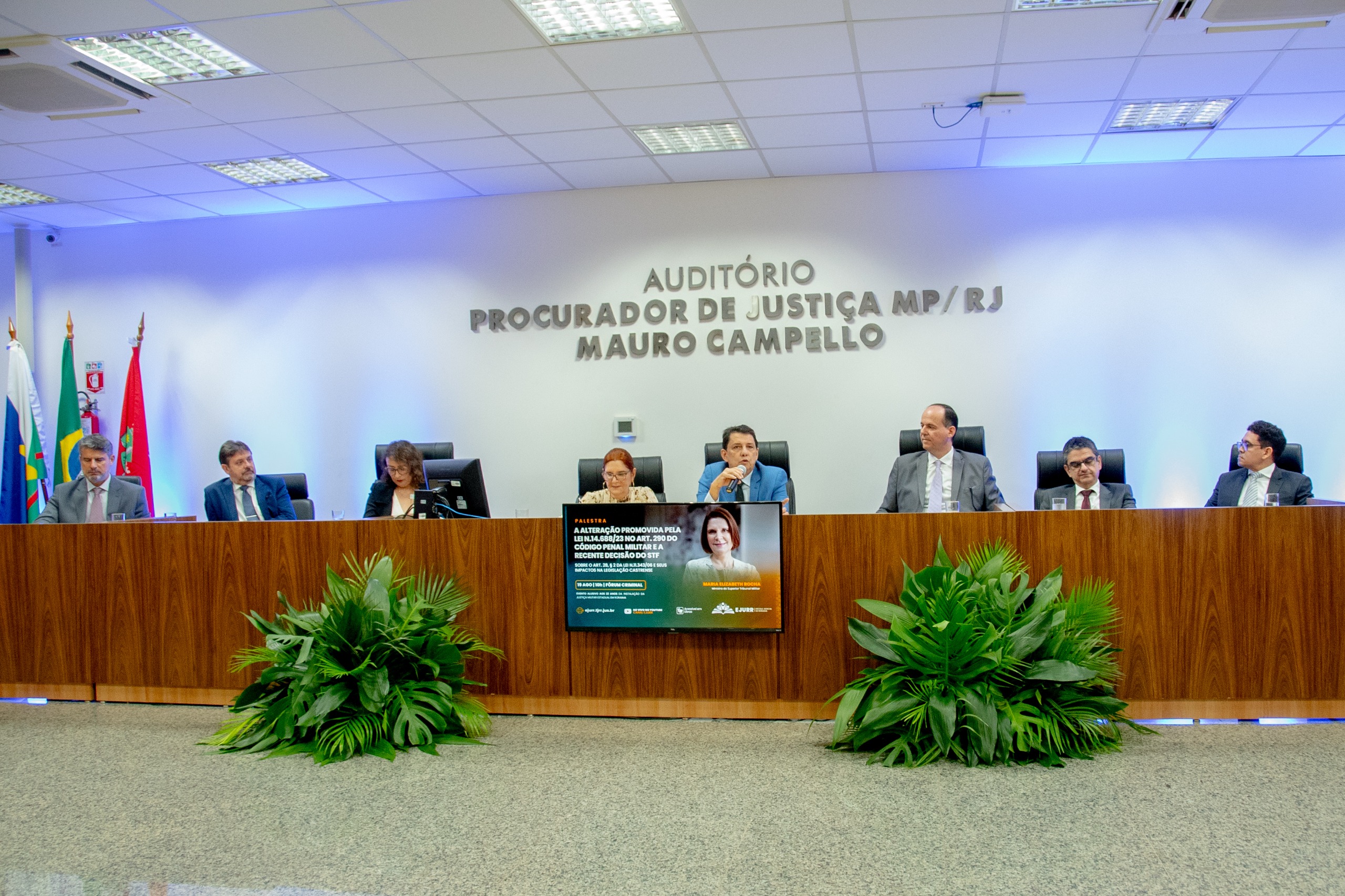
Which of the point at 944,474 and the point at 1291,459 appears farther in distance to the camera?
the point at 1291,459

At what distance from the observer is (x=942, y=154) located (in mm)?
6258

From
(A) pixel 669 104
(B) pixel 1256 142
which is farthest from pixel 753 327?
(B) pixel 1256 142

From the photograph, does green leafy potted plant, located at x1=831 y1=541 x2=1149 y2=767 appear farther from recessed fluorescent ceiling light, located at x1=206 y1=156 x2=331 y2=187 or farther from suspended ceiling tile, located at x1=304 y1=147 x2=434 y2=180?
recessed fluorescent ceiling light, located at x1=206 y1=156 x2=331 y2=187

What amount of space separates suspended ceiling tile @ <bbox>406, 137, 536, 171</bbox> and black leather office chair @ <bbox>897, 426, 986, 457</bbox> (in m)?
2.98

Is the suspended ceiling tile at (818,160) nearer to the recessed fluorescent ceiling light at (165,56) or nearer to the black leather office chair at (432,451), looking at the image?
the black leather office chair at (432,451)

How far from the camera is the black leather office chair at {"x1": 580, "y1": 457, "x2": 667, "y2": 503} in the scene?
5.45 metres

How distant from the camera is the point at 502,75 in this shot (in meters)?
4.89

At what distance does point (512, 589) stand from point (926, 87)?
343 cm

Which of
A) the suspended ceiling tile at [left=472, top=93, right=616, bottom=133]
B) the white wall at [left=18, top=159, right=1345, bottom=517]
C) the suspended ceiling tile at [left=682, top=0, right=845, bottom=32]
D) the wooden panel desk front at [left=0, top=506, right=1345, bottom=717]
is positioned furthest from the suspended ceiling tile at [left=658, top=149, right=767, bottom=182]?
the wooden panel desk front at [left=0, top=506, right=1345, bottom=717]

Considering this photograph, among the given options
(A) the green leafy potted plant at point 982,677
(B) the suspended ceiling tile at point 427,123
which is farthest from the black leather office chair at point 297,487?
(A) the green leafy potted plant at point 982,677

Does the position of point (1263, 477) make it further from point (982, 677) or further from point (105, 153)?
point (105, 153)

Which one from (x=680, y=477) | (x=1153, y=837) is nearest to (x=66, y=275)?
(x=680, y=477)

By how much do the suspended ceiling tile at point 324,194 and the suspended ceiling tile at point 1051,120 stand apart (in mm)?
4336

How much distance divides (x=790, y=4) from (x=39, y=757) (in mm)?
4258
